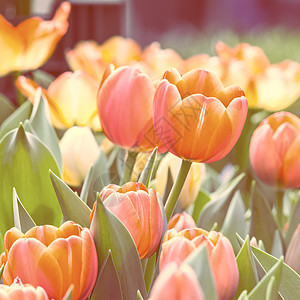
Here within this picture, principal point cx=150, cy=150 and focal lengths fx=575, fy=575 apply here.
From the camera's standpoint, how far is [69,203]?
369 millimetres

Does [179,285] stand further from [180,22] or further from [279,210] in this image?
[180,22]

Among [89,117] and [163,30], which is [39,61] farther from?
[163,30]

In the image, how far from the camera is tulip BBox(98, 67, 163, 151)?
0.39 m

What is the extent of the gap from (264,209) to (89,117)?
0.18 m

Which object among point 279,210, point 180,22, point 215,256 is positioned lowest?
point 180,22

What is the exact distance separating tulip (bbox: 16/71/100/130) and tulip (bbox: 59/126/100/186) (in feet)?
0.13

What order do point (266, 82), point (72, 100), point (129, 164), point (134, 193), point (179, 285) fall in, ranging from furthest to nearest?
1. point (266, 82)
2. point (72, 100)
3. point (129, 164)
4. point (134, 193)
5. point (179, 285)

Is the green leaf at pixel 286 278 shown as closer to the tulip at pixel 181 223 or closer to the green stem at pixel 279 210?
the tulip at pixel 181 223

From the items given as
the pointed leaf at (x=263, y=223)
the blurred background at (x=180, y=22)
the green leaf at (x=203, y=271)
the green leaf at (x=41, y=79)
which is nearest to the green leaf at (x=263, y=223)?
the pointed leaf at (x=263, y=223)

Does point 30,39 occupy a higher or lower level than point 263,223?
higher

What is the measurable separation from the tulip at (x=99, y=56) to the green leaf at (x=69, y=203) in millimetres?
299

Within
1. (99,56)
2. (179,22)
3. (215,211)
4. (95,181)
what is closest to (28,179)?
(95,181)

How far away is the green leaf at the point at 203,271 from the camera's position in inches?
10.0

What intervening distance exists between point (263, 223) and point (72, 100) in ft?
0.67
